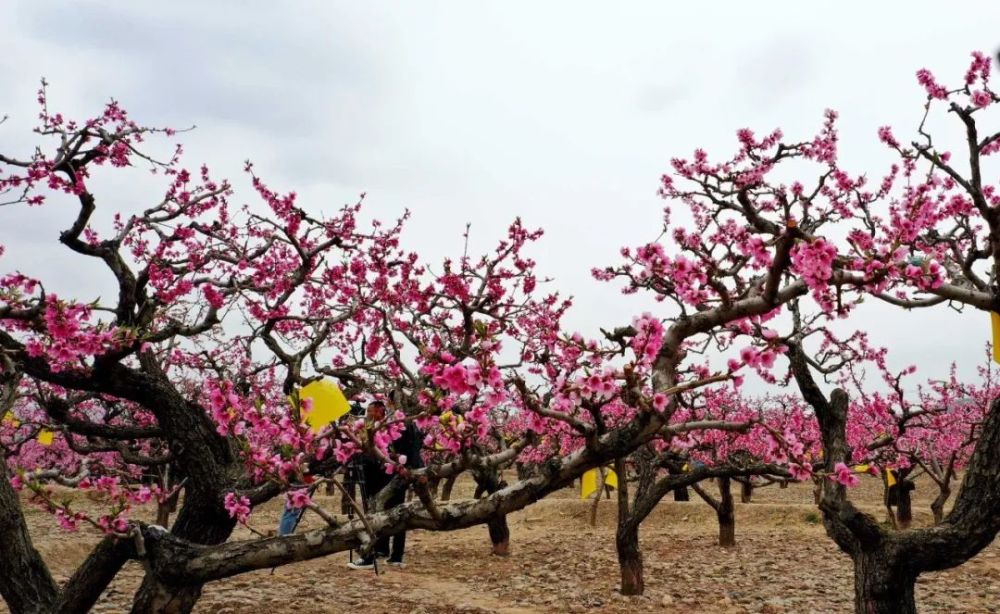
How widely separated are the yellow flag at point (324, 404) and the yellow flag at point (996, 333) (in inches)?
189

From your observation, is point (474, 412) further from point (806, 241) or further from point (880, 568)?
point (880, 568)

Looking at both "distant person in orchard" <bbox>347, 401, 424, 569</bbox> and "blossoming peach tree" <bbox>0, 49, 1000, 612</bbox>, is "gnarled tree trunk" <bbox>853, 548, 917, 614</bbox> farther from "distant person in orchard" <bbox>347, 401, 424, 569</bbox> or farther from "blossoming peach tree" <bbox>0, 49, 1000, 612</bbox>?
"distant person in orchard" <bbox>347, 401, 424, 569</bbox>

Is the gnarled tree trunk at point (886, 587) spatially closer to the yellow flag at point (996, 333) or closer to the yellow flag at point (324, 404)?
the yellow flag at point (996, 333)

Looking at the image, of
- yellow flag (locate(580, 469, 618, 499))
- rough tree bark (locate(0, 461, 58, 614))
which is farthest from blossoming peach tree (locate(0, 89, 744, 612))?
yellow flag (locate(580, 469, 618, 499))

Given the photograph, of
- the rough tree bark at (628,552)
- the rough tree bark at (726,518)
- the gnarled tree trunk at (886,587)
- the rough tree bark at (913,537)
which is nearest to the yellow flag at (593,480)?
the rough tree bark at (726,518)

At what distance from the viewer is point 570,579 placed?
30.6 feet

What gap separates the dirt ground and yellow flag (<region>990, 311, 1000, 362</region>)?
453cm

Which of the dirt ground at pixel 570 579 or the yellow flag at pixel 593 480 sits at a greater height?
the yellow flag at pixel 593 480

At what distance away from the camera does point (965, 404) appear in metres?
19.7

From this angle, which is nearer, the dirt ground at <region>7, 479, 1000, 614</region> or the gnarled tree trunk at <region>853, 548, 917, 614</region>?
the gnarled tree trunk at <region>853, 548, 917, 614</region>

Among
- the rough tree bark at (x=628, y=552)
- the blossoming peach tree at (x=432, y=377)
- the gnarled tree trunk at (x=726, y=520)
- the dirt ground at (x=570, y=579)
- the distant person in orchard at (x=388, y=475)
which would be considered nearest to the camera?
the blossoming peach tree at (x=432, y=377)

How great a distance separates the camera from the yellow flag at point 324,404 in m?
5.05

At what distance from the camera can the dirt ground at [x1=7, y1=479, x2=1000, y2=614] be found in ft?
A: 25.5

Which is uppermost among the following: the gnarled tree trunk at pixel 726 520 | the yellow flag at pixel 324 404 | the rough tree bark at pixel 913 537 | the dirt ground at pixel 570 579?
the yellow flag at pixel 324 404
